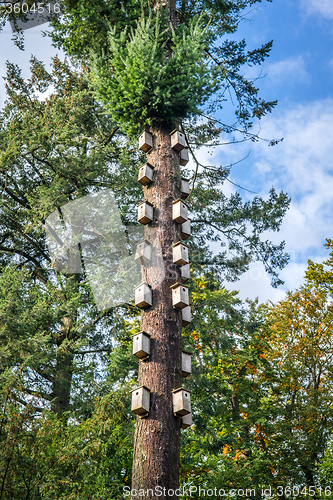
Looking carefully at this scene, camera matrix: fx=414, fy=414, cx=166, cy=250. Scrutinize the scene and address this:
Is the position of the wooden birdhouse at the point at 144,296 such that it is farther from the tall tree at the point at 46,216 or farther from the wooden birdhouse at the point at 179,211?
the tall tree at the point at 46,216

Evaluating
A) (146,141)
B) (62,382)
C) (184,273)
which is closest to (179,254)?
Result: (184,273)

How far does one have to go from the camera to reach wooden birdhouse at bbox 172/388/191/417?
12.3 feet

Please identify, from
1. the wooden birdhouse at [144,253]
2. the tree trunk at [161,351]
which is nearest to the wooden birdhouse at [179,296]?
the tree trunk at [161,351]

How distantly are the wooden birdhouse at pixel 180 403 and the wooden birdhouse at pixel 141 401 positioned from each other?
25 centimetres

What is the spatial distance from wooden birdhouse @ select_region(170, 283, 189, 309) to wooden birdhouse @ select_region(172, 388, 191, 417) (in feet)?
2.83

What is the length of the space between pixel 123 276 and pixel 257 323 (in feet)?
12.9

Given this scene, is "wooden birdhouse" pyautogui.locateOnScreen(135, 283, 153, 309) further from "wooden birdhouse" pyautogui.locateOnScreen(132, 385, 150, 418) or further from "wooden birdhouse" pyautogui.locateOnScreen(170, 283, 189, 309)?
"wooden birdhouse" pyautogui.locateOnScreen(132, 385, 150, 418)

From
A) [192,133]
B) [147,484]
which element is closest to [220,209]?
[192,133]

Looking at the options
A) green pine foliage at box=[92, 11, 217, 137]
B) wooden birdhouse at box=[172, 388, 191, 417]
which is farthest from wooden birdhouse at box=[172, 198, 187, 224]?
wooden birdhouse at box=[172, 388, 191, 417]

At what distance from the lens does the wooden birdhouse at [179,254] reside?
447cm

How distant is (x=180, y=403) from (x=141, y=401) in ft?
1.16

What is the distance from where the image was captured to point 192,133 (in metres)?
11.7

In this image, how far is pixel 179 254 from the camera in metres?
4.48

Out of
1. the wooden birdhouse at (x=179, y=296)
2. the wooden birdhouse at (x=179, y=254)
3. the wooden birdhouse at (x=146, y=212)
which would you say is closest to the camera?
the wooden birdhouse at (x=179, y=296)
